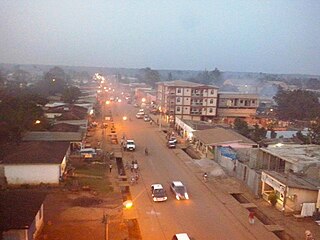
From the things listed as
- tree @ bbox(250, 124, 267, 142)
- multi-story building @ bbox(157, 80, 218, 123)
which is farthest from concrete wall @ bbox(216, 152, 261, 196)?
multi-story building @ bbox(157, 80, 218, 123)

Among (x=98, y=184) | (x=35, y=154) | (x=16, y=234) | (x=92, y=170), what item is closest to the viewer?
(x=16, y=234)

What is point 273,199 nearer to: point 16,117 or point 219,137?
point 219,137

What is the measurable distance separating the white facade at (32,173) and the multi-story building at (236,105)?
26.2 m

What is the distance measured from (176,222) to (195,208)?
1.77 meters

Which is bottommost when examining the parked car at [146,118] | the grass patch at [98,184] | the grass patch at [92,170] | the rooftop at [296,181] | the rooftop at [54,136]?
the parked car at [146,118]

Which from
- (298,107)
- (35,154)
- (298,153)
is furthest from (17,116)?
(298,107)

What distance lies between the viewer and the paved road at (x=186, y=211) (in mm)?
12586

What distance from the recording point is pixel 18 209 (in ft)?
37.2

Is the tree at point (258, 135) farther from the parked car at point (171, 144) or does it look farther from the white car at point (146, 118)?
the white car at point (146, 118)

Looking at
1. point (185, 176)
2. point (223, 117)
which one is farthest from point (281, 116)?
point (185, 176)

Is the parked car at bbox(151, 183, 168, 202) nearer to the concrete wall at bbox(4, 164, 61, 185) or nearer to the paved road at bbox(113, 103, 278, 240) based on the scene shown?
the paved road at bbox(113, 103, 278, 240)

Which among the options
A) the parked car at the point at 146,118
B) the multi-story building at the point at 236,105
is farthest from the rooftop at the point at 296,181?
the multi-story building at the point at 236,105

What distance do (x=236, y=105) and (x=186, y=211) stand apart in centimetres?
2796

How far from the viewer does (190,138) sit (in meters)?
→ 28.8
